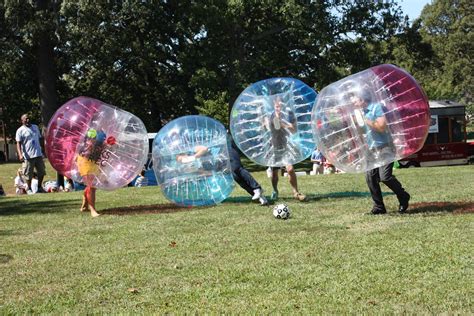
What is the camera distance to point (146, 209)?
451 inches

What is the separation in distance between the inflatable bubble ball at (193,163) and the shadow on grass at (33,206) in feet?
8.69

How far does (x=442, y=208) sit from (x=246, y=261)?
440cm

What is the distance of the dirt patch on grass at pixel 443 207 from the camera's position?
8877 mm

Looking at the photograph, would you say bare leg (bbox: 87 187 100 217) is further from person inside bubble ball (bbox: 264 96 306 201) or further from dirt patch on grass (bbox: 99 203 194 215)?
person inside bubble ball (bbox: 264 96 306 201)

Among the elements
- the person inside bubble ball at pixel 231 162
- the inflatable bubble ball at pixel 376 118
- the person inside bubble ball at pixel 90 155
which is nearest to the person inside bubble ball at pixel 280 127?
the person inside bubble ball at pixel 231 162

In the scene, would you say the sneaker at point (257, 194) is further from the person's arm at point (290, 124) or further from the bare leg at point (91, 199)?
the bare leg at point (91, 199)

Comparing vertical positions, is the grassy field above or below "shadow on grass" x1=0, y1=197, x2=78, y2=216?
below

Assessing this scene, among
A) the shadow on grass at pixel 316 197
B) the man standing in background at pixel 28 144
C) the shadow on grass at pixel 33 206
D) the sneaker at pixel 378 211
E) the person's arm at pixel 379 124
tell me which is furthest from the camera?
the man standing in background at pixel 28 144

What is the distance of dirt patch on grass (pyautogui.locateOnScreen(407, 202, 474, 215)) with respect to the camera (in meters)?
8.88

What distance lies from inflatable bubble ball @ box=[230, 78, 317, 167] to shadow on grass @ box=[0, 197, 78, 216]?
411cm

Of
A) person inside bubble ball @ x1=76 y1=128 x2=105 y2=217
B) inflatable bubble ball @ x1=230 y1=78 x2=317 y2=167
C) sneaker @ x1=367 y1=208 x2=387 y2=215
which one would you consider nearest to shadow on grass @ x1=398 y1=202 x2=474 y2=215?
sneaker @ x1=367 y1=208 x2=387 y2=215

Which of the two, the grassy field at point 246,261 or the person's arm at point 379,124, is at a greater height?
the person's arm at point 379,124

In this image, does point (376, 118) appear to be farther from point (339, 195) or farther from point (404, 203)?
point (339, 195)

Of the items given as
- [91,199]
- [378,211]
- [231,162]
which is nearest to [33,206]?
[91,199]
